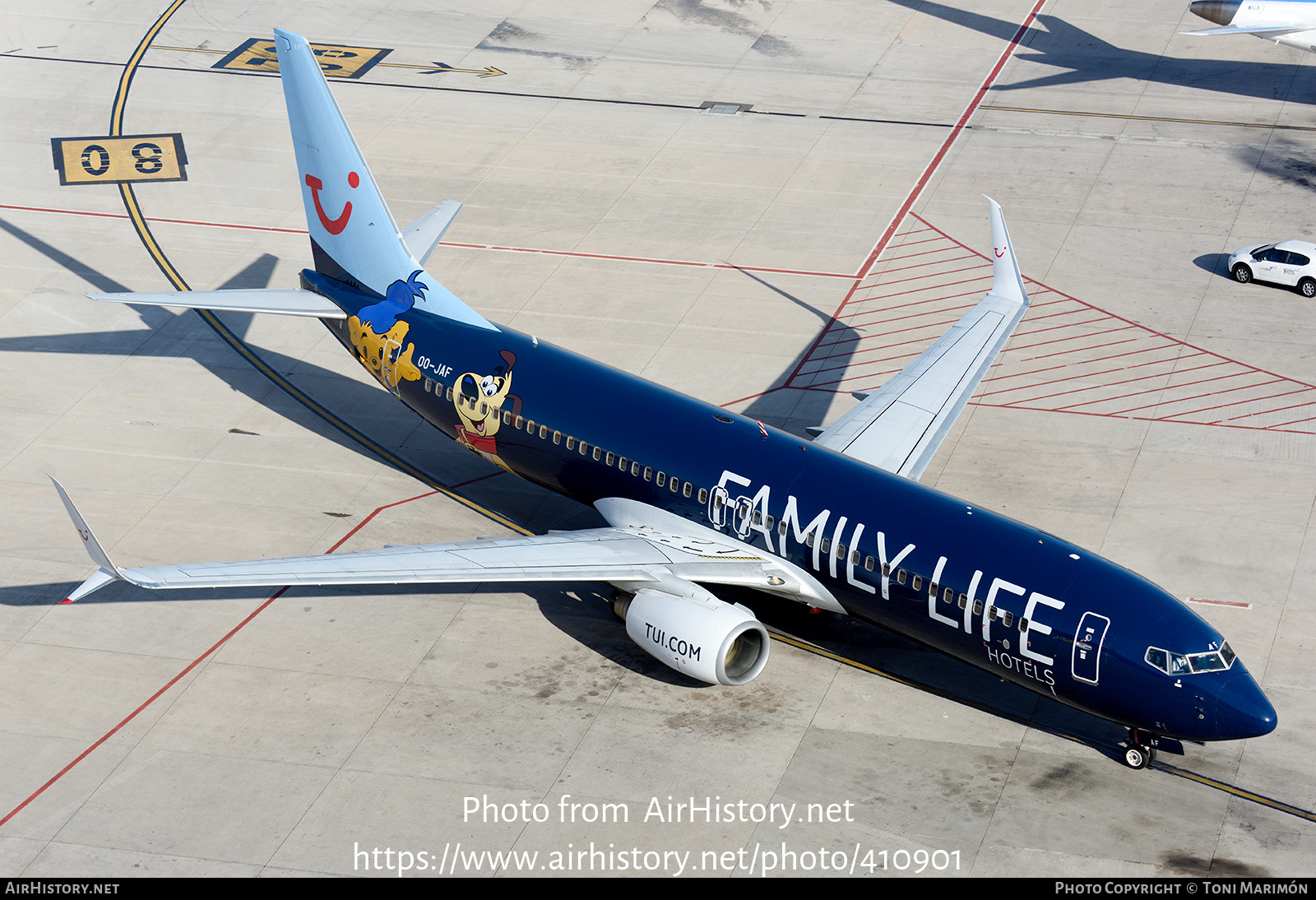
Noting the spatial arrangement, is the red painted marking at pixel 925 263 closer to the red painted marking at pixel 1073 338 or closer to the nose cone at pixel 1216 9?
the red painted marking at pixel 1073 338

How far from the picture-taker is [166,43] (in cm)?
7144

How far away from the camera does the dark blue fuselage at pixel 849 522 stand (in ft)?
95.3

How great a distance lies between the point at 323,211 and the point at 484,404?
8.65 metres

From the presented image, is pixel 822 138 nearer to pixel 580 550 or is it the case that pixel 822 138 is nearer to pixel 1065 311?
pixel 1065 311

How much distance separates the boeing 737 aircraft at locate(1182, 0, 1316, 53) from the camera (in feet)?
204

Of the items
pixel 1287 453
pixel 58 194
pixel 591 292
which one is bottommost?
pixel 1287 453

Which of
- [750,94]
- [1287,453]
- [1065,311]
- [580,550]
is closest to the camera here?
[580,550]

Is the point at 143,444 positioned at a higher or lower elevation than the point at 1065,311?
higher

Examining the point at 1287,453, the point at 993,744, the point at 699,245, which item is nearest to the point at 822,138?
the point at 699,245

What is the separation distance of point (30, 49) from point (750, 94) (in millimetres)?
36448

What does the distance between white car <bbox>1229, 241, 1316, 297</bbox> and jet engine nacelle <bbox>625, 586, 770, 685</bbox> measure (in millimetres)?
28049

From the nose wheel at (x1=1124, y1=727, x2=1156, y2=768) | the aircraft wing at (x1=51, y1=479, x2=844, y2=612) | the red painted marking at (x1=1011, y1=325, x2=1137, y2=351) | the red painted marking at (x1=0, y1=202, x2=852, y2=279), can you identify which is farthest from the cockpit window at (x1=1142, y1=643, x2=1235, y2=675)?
the red painted marking at (x1=0, y1=202, x2=852, y2=279)

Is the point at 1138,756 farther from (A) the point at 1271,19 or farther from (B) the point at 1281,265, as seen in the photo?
(A) the point at 1271,19

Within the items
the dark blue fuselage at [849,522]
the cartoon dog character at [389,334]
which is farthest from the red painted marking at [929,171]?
the cartoon dog character at [389,334]
